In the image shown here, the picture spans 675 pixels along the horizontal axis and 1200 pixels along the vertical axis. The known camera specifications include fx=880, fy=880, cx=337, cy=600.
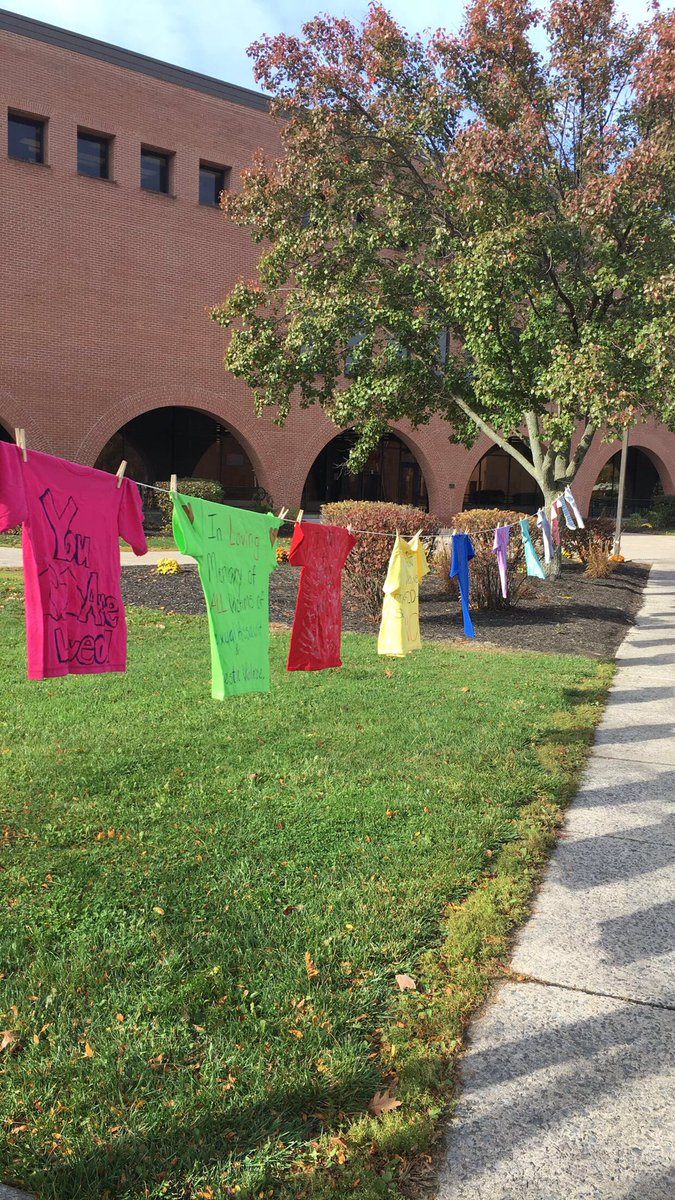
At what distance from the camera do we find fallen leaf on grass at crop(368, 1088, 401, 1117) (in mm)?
2604

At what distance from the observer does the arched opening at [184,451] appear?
1079 inches

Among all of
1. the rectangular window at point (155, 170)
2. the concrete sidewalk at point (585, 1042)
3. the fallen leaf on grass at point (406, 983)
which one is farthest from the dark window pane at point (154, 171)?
the fallen leaf on grass at point (406, 983)

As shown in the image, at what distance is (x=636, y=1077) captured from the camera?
280cm

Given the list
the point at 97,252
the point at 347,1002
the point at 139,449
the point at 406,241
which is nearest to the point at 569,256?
the point at 406,241

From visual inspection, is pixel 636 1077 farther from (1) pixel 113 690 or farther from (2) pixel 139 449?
(2) pixel 139 449

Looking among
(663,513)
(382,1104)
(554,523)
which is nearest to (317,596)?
(382,1104)

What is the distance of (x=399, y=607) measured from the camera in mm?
6336

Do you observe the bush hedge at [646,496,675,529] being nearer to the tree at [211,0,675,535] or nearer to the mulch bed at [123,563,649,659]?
the mulch bed at [123,563,649,659]

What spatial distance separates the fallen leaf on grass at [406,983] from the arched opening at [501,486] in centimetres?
3573

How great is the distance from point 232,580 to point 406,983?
85.6 inches

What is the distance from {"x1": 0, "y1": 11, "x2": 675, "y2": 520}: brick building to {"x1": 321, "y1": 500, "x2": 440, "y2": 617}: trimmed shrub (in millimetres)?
12127

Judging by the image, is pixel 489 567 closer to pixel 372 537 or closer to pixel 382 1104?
pixel 372 537

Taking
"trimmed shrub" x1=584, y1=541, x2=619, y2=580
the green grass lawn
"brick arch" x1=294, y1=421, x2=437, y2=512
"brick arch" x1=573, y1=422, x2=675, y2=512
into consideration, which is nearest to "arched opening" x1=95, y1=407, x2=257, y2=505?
"brick arch" x1=294, y1=421, x2=437, y2=512

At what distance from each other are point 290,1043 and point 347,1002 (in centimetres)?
29
